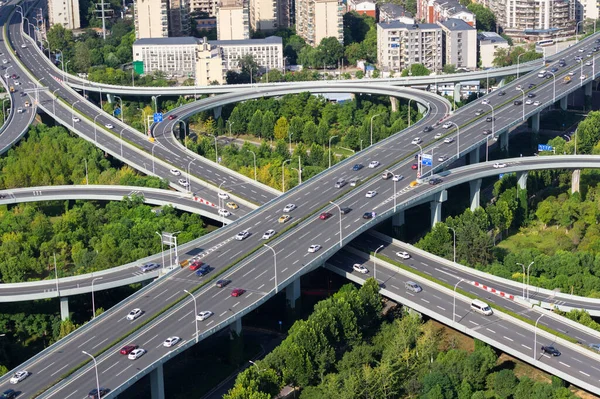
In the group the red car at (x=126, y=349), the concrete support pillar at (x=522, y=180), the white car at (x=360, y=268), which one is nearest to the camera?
the red car at (x=126, y=349)

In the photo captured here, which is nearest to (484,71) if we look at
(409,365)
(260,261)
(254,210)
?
(254,210)

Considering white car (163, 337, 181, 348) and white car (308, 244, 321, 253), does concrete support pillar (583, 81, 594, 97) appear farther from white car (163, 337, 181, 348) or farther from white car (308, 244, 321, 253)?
white car (163, 337, 181, 348)

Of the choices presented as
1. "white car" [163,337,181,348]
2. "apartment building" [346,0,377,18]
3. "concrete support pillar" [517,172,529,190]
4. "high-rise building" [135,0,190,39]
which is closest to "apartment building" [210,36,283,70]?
"high-rise building" [135,0,190,39]

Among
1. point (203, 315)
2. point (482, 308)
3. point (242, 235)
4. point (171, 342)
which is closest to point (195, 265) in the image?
point (242, 235)

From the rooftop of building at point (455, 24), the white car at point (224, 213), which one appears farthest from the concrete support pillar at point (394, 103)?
the white car at point (224, 213)

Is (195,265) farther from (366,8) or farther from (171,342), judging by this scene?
(366,8)

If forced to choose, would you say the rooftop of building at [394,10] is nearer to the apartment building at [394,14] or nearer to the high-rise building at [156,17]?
the apartment building at [394,14]

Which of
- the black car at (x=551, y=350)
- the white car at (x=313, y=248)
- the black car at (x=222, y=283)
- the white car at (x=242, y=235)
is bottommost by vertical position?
the black car at (x=551, y=350)
